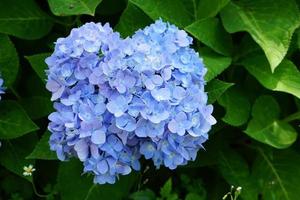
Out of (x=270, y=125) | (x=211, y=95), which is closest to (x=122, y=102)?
(x=211, y=95)

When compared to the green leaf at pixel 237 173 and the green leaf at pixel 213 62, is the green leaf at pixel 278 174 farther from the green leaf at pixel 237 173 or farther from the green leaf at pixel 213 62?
the green leaf at pixel 213 62

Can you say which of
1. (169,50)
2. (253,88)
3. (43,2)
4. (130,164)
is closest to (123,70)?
(169,50)

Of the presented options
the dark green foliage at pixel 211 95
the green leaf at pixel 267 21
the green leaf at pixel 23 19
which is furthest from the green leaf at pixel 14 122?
the green leaf at pixel 267 21

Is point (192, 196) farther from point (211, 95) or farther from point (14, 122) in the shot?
point (14, 122)

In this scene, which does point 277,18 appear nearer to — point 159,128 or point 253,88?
point 253,88

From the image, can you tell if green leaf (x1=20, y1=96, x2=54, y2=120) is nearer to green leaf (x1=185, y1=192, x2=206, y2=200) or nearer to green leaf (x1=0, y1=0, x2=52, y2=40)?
green leaf (x1=0, y1=0, x2=52, y2=40)

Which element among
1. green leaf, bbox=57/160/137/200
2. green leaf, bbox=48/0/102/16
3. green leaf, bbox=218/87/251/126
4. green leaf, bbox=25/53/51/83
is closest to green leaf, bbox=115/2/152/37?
green leaf, bbox=48/0/102/16

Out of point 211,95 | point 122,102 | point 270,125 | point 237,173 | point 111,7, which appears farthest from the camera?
point 111,7
